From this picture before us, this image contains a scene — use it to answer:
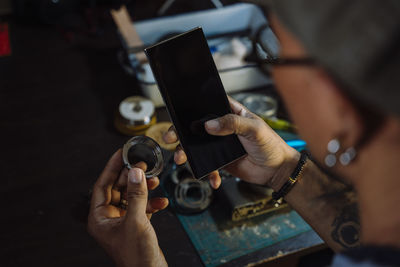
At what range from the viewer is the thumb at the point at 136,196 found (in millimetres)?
707

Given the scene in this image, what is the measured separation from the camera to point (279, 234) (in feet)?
2.91

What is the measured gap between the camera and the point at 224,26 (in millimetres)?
1289

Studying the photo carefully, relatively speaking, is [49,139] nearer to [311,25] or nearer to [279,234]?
[279,234]

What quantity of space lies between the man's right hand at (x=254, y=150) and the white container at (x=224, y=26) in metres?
0.27

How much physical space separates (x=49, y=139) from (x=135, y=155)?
32 cm

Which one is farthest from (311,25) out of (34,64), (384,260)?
(34,64)

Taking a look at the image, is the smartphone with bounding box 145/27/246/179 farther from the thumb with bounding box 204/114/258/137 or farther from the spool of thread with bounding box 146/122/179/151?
the spool of thread with bounding box 146/122/179/151

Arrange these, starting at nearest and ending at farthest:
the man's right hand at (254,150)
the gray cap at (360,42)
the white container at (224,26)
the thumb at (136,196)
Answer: the gray cap at (360,42) → the thumb at (136,196) → the man's right hand at (254,150) → the white container at (224,26)

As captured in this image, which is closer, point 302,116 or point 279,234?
point 302,116

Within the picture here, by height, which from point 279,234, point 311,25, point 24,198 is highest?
point 311,25

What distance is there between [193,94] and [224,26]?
56cm

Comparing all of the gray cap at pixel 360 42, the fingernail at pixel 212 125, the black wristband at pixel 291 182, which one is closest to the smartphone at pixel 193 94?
the fingernail at pixel 212 125

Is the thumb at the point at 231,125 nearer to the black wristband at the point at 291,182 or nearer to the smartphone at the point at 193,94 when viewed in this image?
the smartphone at the point at 193,94

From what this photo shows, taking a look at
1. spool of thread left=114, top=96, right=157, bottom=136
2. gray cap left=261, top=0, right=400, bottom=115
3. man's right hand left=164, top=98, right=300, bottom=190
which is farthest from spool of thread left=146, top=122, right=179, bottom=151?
gray cap left=261, top=0, right=400, bottom=115
